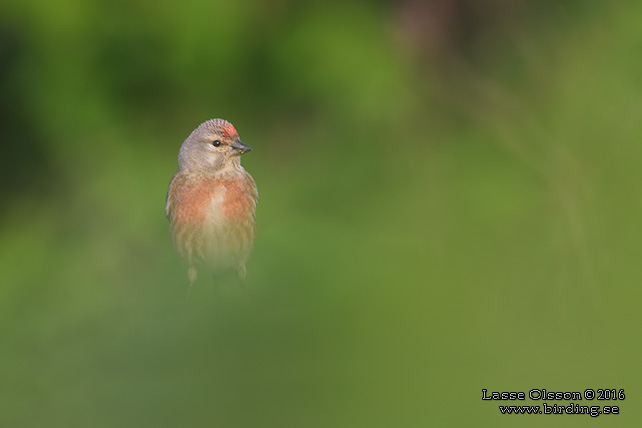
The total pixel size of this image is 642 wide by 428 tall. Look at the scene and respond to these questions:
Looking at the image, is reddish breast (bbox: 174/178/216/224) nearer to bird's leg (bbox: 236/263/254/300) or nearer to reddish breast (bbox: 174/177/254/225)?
reddish breast (bbox: 174/177/254/225)

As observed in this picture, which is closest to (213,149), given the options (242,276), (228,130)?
(228,130)

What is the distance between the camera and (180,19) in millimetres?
4223

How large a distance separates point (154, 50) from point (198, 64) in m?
0.26

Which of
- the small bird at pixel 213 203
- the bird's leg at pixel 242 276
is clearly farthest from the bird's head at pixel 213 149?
the bird's leg at pixel 242 276

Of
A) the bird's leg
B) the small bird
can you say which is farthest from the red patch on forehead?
the bird's leg

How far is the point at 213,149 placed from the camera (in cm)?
133

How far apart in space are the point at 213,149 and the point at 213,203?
101 mm

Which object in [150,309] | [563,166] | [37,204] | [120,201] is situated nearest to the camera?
[150,309]

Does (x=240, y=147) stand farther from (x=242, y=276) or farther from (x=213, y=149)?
(x=242, y=276)

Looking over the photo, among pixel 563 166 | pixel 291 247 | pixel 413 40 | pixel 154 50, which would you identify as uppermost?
pixel 413 40

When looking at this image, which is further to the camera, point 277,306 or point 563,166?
point 563,166

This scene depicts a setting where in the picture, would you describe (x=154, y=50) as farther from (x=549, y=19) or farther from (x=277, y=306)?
(x=277, y=306)

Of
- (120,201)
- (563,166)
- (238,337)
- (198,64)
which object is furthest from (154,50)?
(238,337)

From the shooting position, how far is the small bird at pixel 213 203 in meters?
1.28
